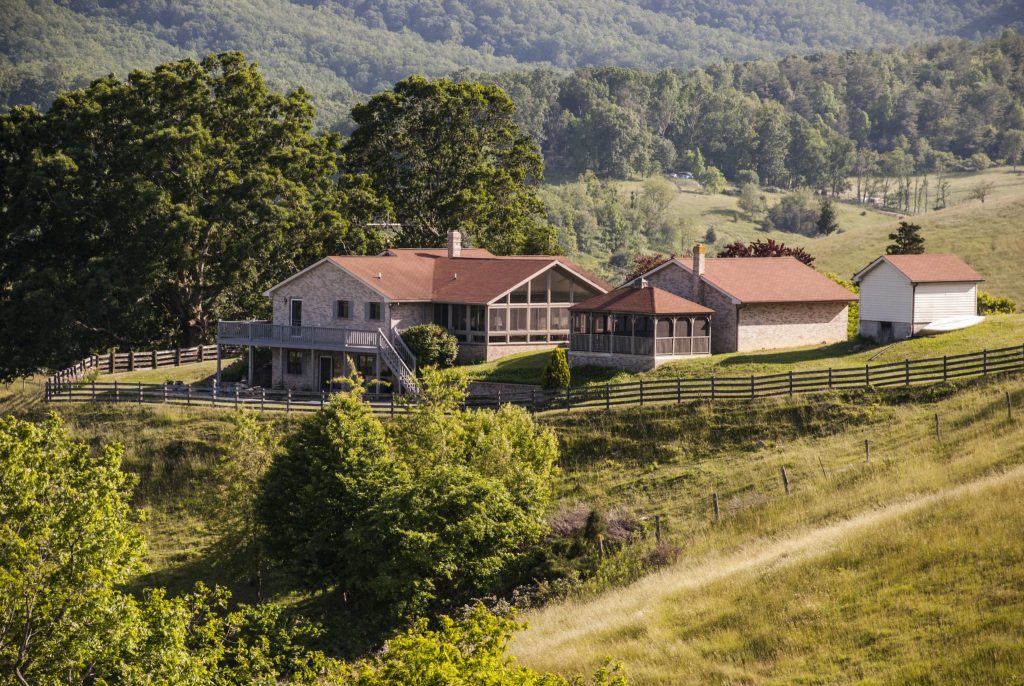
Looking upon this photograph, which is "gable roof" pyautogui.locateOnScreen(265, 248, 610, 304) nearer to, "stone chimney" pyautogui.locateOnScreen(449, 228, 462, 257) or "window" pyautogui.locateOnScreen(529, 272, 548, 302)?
"window" pyautogui.locateOnScreen(529, 272, 548, 302)

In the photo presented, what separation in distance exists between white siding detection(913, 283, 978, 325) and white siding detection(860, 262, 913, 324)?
46 cm

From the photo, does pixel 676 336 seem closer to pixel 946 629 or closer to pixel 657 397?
pixel 657 397

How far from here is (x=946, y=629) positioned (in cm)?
2717

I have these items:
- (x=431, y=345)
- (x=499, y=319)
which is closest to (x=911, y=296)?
(x=499, y=319)

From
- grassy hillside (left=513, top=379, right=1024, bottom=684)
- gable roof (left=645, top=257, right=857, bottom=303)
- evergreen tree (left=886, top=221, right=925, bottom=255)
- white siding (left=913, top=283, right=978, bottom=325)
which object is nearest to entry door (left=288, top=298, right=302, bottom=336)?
gable roof (left=645, top=257, right=857, bottom=303)

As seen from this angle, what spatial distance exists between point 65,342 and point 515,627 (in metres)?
48.9

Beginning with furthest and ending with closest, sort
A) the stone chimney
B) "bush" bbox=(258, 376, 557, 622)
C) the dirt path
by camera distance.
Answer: the stone chimney → "bush" bbox=(258, 376, 557, 622) → the dirt path

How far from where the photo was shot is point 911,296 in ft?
179

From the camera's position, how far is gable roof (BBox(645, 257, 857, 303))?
57438 millimetres

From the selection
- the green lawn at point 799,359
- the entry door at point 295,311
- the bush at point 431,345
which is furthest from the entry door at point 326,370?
the green lawn at point 799,359

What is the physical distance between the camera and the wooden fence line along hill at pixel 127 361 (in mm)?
64869

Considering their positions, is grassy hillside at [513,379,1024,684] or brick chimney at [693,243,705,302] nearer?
grassy hillside at [513,379,1024,684]

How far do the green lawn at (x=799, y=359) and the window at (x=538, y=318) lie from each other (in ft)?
14.2

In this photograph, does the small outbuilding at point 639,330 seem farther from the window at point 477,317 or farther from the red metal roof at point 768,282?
the window at point 477,317
